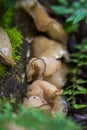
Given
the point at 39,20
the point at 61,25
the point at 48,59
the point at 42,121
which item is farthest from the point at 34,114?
the point at 61,25

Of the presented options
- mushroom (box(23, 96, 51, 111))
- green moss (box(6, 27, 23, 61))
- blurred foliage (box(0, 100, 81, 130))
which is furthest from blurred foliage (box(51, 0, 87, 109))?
blurred foliage (box(0, 100, 81, 130))

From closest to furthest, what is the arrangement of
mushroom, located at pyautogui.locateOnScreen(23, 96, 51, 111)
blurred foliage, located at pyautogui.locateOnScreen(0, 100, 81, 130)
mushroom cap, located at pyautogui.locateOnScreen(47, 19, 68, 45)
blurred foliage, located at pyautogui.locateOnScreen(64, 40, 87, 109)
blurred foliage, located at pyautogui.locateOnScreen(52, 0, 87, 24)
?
blurred foliage, located at pyautogui.locateOnScreen(0, 100, 81, 130) < mushroom, located at pyautogui.locateOnScreen(23, 96, 51, 111) < blurred foliage, located at pyautogui.locateOnScreen(64, 40, 87, 109) < blurred foliage, located at pyautogui.locateOnScreen(52, 0, 87, 24) < mushroom cap, located at pyautogui.locateOnScreen(47, 19, 68, 45)

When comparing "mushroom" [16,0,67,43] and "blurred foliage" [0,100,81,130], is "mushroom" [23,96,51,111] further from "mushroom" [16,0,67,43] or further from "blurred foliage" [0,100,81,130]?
"mushroom" [16,0,67,43]

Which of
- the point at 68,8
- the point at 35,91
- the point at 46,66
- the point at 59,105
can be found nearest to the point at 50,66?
the point at 46,66

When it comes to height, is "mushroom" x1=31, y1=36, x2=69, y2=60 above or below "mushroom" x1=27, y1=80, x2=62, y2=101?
above

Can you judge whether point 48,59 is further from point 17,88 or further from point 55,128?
point 55,128

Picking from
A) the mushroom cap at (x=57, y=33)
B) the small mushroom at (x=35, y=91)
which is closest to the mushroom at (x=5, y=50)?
the small mushroom at (x=35, y=91)

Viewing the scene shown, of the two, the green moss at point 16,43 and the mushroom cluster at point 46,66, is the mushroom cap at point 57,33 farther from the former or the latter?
the green moss at point 16,43
